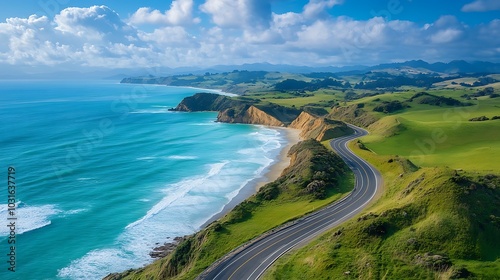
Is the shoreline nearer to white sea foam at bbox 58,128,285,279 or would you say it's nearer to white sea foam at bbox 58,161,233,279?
white sea foam at bbox 58,128,285,279

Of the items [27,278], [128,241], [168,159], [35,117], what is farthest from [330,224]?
[35,117]

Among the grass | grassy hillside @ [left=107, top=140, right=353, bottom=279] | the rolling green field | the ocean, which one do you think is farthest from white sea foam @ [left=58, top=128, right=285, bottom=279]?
the grass

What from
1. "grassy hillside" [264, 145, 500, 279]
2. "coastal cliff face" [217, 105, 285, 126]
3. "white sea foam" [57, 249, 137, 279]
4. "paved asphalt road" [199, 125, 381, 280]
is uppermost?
"coastal cliff face" [217, 105, 285, 126]

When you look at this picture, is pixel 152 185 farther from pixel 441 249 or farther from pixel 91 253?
pixel 441 249

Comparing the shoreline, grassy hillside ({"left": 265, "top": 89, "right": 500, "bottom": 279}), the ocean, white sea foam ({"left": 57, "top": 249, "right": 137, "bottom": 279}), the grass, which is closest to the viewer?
grassy hillside ({"left": 265, "top": 89, "right": 500, "bottom": 279})

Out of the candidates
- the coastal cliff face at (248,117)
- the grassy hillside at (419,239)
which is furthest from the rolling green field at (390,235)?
the coastal cliff face at (248,117)

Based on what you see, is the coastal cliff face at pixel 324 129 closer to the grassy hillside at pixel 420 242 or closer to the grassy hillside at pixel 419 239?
the grassy hillside at pixel 419 239

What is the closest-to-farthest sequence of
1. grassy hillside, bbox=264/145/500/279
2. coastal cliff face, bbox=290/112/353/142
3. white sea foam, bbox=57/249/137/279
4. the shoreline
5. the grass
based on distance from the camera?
grassy hillside, bbox=264/145/500/279 < white sea foam, bbox=57/249/137/279 < the shoreline < the grass < coastal cliff face, bbox=290/112/353/142

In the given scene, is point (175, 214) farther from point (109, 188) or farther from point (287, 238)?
point (287, 238)
